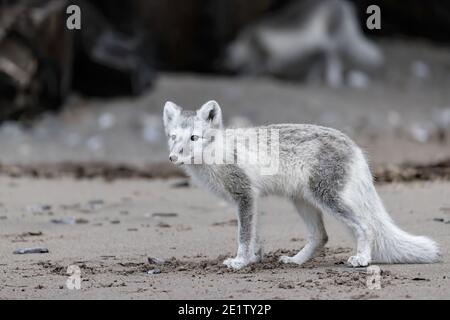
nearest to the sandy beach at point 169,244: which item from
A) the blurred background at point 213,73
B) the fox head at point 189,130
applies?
the fox head at point 189,130

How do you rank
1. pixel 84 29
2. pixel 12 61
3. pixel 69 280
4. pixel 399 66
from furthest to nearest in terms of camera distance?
pixel 399 66 → pixel 84 29 → pixel 12 61 → pixel 69 280

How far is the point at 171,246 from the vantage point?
7.15 m

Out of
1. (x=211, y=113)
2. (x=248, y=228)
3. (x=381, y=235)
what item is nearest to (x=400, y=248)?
(x=381, y=235)

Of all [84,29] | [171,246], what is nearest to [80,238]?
[171,246]

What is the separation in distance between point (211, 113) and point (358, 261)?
1.36 m

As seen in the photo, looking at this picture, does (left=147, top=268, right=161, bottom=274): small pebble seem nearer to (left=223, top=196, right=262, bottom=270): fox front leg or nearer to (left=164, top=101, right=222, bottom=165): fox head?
(left=223, top=196, right=262, bottom=270): fox front leg

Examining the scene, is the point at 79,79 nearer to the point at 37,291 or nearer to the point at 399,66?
the point at 399,66

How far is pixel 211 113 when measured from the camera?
640 cm

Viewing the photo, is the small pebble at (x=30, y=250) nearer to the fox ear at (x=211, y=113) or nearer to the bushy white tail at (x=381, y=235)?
the fox ear at (x=211, y=113)

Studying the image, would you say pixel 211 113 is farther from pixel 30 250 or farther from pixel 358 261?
pixel 30 250

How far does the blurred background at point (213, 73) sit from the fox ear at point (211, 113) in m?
5.57

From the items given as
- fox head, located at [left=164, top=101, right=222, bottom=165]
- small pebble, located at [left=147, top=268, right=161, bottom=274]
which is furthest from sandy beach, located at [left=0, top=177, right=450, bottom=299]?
fox head, located at [left=164, top=101, right=222, bottom=165]

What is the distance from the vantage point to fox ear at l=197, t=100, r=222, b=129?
6363mm

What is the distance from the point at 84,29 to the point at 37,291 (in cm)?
962
